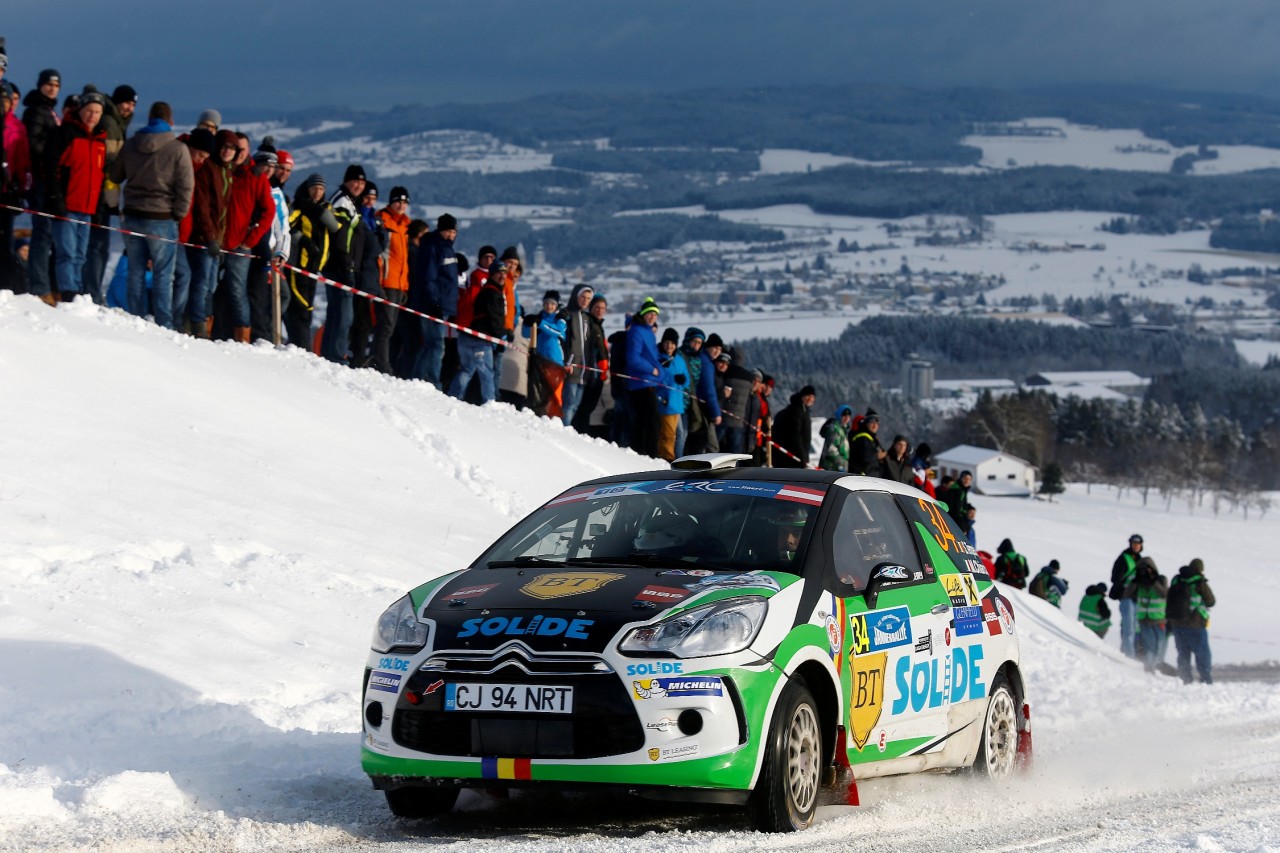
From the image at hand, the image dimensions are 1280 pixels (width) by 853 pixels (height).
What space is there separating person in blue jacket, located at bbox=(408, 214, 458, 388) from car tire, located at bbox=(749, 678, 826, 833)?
12378 mm

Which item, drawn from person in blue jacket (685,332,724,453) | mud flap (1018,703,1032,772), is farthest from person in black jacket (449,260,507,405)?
mud flap (1018,703,1032,772)

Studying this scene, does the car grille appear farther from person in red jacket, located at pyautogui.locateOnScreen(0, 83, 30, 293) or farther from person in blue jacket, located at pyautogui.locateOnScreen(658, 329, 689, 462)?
person in blue jacket, located at pyautogui.locateOnScreen(658, 329, 689, 462)

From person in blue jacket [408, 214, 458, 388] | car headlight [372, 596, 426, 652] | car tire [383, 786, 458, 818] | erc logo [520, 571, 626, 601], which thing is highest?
person in blue jacket [408, 214, 458, 388]

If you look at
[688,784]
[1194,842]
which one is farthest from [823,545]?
[1194,842]

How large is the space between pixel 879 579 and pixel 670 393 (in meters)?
14.1

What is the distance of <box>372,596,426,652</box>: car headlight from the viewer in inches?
258

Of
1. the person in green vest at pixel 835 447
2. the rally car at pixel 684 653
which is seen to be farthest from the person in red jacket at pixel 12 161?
the person in green vest at pixel 835 447

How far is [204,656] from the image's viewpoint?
9.38 m

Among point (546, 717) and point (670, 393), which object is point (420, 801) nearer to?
point (546, 717)

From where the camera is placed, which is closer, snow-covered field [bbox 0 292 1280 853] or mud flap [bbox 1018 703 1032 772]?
snow-covered field [bbox 0 292 1280 853]

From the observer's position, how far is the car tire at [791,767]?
20.9 feet

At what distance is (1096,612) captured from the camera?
87.7ft

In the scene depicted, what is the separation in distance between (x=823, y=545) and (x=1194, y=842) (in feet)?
6.22


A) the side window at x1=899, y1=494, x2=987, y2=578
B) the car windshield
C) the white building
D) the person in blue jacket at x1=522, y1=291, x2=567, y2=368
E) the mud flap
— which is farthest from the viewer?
the white building
